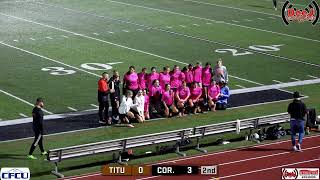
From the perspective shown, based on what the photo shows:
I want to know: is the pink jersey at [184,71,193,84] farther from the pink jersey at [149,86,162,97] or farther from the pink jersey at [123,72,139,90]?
the pink jersey at [123,72,139,90]

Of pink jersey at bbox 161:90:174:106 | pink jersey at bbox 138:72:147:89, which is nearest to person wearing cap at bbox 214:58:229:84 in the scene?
pink jersey at bbox 161:90:174:106

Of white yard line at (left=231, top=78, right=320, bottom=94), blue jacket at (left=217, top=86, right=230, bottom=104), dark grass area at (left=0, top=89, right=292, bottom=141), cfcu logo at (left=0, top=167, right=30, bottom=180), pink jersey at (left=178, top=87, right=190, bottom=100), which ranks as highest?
pink jersey at (left=178, top=87, right=190, bottom=100)

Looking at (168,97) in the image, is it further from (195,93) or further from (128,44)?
(128,44)

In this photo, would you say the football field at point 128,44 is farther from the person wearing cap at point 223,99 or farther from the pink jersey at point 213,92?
the pink jersey at point 213,92

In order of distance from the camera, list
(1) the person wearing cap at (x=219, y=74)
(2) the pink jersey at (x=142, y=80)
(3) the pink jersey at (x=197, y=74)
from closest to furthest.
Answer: (2) the pink jersey at (x=142, y=80), (3) the pink jersey at (x=197, y=74), (1) the person wearing cap at (x=219, y=74)

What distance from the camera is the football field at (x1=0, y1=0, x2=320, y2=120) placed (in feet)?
93.6

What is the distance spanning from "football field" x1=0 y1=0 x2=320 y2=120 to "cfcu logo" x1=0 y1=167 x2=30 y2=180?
230 inches

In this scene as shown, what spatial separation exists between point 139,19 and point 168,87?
1923 centimetres

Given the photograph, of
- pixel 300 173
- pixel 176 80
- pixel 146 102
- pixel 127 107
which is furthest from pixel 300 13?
pixel 300 173

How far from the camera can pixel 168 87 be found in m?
24.0

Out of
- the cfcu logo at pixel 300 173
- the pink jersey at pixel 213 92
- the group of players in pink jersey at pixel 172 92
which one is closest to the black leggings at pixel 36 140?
the group of players in pink jersey at pixel 172 92

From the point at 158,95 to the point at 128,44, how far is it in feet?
39.6

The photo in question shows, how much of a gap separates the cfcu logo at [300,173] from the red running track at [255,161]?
18 centimetres

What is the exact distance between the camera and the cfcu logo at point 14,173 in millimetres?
17641
